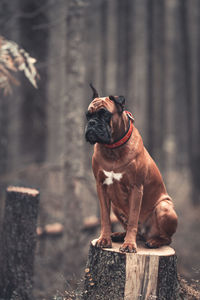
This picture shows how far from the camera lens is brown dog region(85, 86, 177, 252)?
12.7 ft

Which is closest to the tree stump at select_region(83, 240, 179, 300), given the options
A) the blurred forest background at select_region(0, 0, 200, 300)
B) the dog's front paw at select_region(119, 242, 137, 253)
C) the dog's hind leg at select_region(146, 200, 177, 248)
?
the dog's front paw at select_region(119, 242, 137, 253)

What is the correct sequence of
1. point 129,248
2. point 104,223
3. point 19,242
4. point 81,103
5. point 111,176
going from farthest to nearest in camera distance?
point 81,103
point 19,242
point 104,223
point 111,176
point 129,248

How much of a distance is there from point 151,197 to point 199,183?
8.14 m

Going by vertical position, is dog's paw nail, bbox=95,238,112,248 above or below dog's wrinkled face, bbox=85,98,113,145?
below

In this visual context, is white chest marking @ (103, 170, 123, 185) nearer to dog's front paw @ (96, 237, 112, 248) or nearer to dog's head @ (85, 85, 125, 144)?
dog's head @ (85, 85, 125, 144)

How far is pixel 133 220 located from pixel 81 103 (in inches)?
156

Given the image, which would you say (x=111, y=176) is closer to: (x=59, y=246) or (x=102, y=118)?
(x=102, y=118)

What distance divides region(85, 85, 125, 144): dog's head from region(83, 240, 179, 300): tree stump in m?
1.24

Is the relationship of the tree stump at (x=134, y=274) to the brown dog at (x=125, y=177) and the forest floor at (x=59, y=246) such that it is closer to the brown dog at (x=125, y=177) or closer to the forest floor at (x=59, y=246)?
the brown dog at (x=125, y=177)

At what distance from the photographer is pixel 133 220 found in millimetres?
4008

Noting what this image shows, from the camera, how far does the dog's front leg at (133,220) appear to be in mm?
3967

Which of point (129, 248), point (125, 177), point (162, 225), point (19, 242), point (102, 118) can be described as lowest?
point (19, 242)

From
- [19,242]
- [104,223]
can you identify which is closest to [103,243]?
[104,223]

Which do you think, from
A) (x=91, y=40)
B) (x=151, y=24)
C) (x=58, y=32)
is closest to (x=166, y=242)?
(x=58, y=32)
